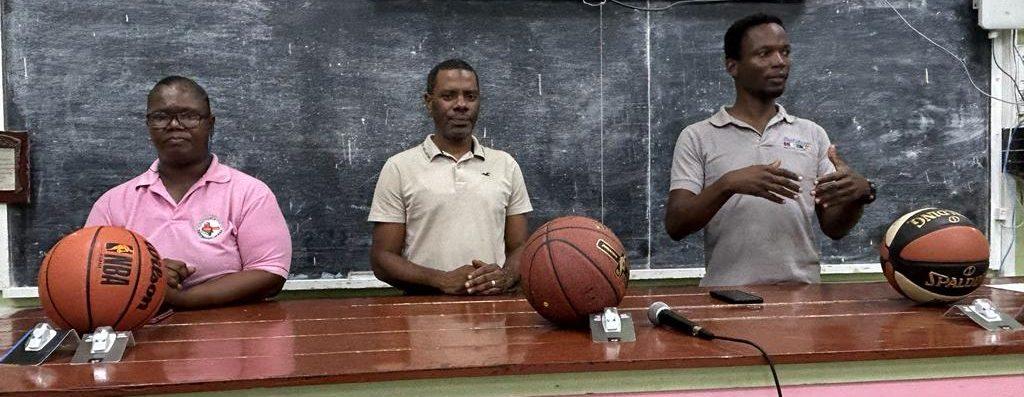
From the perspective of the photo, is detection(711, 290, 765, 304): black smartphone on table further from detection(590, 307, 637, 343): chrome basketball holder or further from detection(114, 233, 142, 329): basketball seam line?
detection(114, 233, 142, 329): basketball seam line

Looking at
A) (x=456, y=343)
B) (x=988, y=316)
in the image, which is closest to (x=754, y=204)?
(x=988, y=316)

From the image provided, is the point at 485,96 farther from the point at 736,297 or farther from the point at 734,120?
the point at 736,297

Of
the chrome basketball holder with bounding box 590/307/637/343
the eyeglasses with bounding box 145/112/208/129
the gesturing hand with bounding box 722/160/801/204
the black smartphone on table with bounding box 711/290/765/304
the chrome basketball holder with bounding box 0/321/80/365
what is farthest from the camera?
the eyeglasses with bounding box 145/112/208/129

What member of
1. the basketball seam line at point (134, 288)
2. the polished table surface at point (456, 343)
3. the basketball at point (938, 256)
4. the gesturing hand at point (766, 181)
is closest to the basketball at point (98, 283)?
the basketball seam line at point (134, 288)

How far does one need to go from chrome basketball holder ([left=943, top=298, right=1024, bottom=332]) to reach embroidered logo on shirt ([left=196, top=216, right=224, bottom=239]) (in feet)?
7.71

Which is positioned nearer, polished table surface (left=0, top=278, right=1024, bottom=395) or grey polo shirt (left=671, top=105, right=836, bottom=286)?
polished table surface (left=0, top=278, right=1024, bottom=395)

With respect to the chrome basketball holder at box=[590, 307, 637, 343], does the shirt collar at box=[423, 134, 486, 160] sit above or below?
above

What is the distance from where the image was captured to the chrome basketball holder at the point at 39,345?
6.01ft

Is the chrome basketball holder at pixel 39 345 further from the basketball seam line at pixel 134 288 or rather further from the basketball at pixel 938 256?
the basketball at pixel 938 256

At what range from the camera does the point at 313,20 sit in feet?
12.4

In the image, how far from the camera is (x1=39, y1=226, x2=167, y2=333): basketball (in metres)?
1.99

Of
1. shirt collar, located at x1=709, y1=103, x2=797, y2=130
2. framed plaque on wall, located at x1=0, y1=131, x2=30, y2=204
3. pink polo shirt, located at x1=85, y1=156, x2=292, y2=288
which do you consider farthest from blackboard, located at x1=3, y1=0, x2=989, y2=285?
pink polo shirt, located at x1=85, y1=156, x2=292, y2=288

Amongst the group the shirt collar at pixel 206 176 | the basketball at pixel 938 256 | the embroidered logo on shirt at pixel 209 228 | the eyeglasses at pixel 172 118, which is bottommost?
the basketball at pixel 938 256

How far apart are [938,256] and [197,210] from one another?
240 cm
